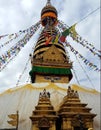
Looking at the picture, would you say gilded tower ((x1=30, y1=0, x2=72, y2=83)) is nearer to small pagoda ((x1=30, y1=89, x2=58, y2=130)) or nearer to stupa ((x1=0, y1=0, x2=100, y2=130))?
stupa ((x1=0, y1=0, x2=100, y2=130))

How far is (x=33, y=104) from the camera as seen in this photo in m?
12.7

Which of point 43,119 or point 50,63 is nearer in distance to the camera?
point 43,119

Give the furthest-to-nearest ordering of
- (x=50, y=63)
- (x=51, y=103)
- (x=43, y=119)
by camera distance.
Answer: (x=50, y=63) < (x=51, y=103) < (x=43, y=119)

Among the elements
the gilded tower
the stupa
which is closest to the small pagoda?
the stupa

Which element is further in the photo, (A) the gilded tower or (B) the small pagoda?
(A) the gilded tower

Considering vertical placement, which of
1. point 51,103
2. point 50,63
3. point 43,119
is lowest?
point 43,119

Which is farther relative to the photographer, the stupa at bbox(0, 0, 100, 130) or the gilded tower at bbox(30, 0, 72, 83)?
Result: the gilded tower at bbox(30, 0, 72, 83)

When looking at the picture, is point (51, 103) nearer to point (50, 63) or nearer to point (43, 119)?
point (43, 119)

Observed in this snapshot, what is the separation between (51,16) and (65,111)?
15.4 m

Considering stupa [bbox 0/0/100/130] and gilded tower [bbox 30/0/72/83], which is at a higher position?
gilded tower [bbox 30/0/72/83]

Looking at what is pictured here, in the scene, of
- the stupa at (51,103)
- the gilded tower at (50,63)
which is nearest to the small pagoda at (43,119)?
the stupa at (51,103)

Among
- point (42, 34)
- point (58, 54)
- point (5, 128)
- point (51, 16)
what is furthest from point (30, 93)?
point (51, 16)

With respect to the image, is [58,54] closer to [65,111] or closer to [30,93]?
[30,93]

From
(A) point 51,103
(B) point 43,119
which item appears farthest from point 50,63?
(B) point 43,119
